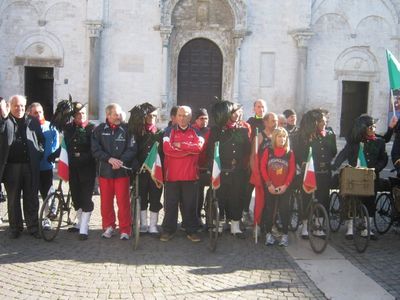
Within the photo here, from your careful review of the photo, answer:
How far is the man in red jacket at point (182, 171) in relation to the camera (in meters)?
7.12

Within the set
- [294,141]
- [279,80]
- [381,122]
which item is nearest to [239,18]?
[279,80]

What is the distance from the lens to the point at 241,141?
7.44 meters

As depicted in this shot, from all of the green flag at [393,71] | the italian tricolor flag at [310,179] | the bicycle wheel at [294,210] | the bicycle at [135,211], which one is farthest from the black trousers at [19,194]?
the green flag at [393,71]

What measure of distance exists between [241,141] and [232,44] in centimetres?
1108

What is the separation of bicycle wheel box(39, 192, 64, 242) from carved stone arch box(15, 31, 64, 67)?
11.1 m

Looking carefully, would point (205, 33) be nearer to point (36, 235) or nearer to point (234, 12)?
point (234, 12)

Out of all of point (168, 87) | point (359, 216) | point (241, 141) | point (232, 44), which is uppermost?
point (232, 44)

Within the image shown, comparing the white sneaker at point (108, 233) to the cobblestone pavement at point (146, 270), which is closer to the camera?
the cobblestone pavement at point (146, 270)

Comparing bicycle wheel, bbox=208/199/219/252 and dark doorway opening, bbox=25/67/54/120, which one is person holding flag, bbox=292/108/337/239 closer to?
bicycle wheel, bbox=208/199/219/252

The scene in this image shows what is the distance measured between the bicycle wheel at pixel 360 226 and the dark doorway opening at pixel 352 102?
475 inches

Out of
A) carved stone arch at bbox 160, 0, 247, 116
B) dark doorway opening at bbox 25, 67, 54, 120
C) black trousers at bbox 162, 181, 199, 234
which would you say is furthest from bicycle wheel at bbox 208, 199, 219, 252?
dark doorway opening at bbox 25, 67, 54, 120

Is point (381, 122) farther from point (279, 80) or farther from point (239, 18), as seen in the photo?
point (239, 18)

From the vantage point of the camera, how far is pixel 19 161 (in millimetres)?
7188

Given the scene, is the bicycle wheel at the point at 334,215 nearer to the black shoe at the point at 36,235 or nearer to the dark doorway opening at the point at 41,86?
the black shoe at the point at 36,235
